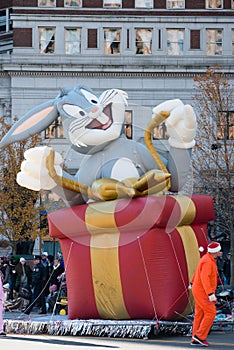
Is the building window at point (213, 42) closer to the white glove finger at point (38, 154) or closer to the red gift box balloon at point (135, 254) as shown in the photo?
the white glove finger at point (38, 154)

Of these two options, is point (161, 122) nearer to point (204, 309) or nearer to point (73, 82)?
point (204, 309)

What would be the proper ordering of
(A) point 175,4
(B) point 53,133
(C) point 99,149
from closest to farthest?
(C) point 99,149 < (B) point 53,133 < (A) point 175,4

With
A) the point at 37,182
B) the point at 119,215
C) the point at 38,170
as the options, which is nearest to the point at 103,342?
the point at 119,215

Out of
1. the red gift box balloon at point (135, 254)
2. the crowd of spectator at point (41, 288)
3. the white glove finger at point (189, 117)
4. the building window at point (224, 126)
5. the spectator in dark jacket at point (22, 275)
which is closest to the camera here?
the red gift box balloon at point (135, 254)

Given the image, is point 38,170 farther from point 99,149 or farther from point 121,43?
point 121,43

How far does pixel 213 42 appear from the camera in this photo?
177 ft

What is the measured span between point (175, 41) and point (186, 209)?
37.2m

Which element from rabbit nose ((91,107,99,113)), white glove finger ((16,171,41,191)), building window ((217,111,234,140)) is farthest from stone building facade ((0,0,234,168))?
white glove finger ((16,171,41,191))

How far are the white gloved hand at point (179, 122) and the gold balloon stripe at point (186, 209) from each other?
119 centimetres

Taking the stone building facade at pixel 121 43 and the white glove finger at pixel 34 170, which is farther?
the stone building facade at pixel 121 43

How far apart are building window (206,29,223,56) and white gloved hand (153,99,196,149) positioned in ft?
118

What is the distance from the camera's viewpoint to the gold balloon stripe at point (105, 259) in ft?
57.5

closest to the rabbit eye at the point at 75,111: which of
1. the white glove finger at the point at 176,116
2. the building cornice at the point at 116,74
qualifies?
the white glove finger at the point at 176,116

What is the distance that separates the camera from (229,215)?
37.3 meters
